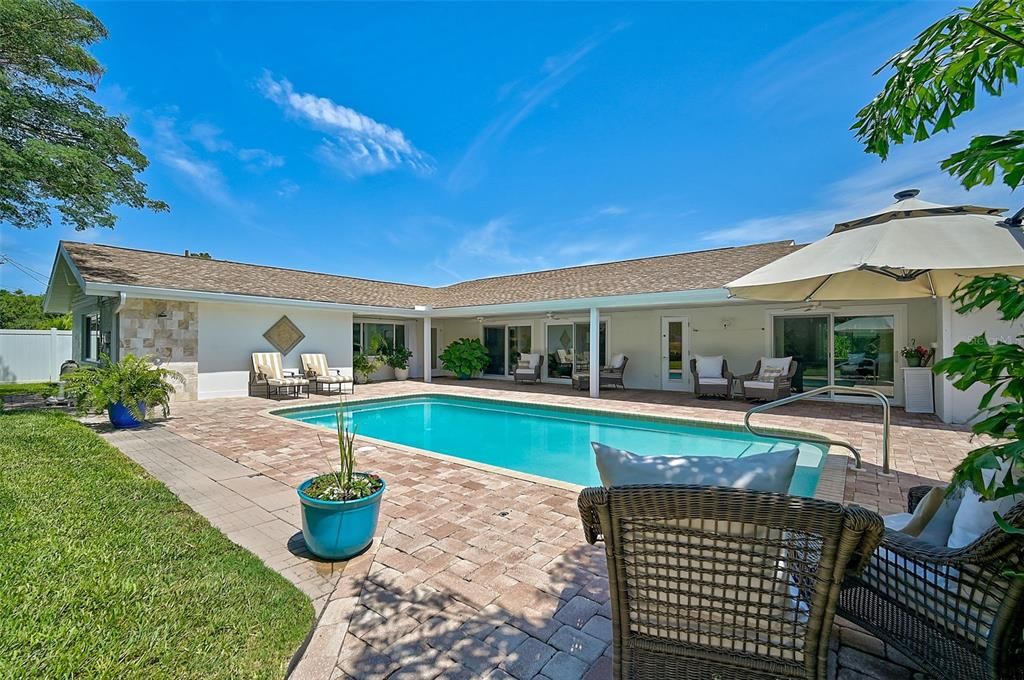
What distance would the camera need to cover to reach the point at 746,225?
56.1ft

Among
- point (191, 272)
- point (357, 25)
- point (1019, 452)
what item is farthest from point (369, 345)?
point (1019, 452)

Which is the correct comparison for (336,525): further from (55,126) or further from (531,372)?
(55,126)

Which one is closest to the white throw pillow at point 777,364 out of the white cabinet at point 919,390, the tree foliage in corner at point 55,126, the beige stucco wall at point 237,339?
the white cabinet at point 919,390

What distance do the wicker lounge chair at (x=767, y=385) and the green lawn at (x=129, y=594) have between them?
37.3 feet

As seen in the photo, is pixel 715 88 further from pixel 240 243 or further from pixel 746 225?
pixel 240 243

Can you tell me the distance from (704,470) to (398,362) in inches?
655

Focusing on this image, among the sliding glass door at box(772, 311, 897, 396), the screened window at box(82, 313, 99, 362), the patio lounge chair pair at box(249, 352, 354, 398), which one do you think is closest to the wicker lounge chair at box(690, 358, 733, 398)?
the sliding glass door at box(772, 311, 897, 396)

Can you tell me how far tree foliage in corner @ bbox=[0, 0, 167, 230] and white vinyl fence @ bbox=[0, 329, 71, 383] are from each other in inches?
304

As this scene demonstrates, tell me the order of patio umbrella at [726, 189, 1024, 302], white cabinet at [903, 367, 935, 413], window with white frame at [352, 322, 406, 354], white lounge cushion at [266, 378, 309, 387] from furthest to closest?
window with white frame at [352, 322, 406, 354] → white lounge cushion at [266, 378, 309, 387] → white cabinet at [903, 367, 935, 413] → patio umbrella at [726, 189, 1024, 302]

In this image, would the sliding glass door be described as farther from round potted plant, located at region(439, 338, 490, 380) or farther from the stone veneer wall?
the stone veneer wall

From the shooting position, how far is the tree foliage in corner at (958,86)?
A: 4.21ft

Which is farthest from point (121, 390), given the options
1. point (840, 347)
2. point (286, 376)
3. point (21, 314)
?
point (21, 314)

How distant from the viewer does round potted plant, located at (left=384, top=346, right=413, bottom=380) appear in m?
17.5

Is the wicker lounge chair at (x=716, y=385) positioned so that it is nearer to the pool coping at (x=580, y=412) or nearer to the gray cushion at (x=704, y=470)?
the pool coping at (x=580, y=412)
